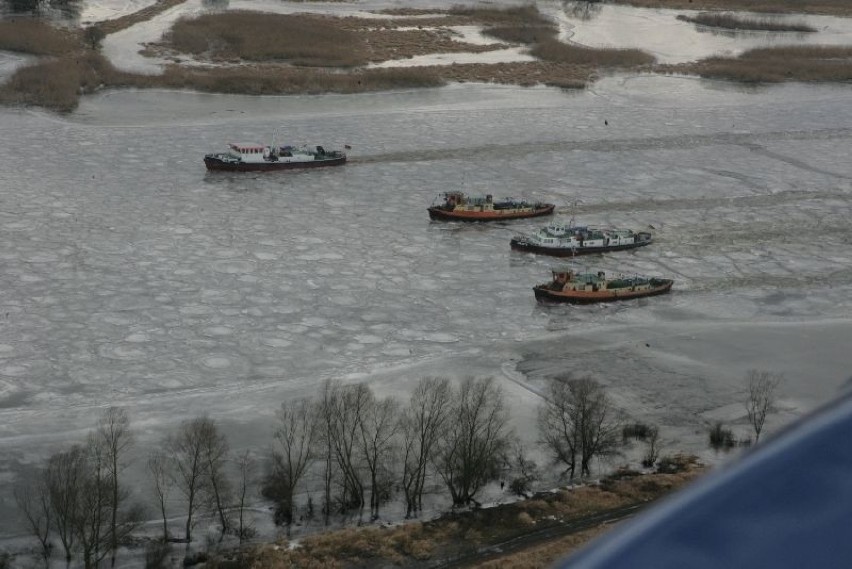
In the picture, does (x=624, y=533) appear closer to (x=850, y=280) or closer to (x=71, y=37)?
(x=850, y=280)

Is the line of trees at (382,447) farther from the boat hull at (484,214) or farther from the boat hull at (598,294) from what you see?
the boat hull at (484,214)

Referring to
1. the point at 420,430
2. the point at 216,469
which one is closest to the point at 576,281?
the point at 420,430

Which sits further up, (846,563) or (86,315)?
(846,563)

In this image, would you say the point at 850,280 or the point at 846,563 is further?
the point at 850,280

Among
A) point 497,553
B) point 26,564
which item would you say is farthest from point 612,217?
point 26,564

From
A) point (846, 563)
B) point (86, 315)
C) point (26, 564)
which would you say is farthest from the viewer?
point (86, 315)

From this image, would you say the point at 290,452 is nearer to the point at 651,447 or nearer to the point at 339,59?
the point at 651,447
